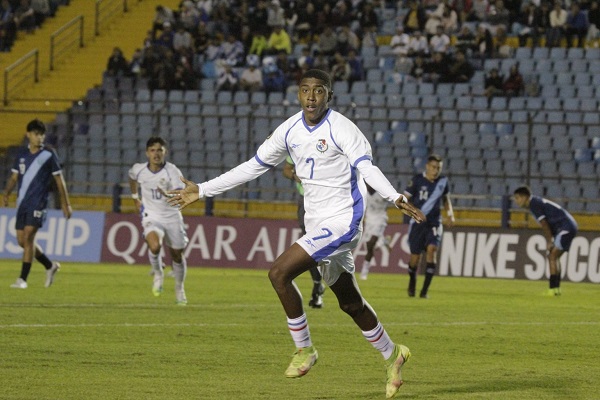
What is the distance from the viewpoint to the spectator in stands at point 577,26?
31688mm

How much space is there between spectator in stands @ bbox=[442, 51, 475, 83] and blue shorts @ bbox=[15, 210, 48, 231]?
15.1m

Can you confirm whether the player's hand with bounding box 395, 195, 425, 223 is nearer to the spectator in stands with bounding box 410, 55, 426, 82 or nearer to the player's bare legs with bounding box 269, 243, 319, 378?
the player's bare legs with bounding box 269, 243, 319, 378

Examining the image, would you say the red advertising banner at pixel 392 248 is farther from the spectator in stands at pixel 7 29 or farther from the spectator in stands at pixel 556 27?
the spectator in stands at pixel 7 29

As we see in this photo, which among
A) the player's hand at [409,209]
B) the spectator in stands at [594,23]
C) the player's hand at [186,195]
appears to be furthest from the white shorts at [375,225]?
the player's hand at [409,209]

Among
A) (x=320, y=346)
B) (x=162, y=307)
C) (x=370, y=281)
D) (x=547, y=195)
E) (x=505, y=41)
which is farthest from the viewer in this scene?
(x=505, y=41)

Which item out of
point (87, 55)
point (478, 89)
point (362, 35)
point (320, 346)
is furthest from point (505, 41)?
point (320, 346)

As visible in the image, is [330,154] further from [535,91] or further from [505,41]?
[505,41]

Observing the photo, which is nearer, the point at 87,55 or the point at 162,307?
the point at 162,307

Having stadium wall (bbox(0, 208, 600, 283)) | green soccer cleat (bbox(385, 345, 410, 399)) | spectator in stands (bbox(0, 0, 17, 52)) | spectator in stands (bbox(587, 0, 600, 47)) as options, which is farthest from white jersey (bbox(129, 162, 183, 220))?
spectator in stands (bbox(0, 0, 17, 52))

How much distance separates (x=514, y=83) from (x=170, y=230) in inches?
600

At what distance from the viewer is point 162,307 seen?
16.3 m

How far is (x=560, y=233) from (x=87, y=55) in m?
21.1

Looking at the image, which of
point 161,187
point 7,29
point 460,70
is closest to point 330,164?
point 161,187

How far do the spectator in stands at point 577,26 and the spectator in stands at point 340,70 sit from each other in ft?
18.1
